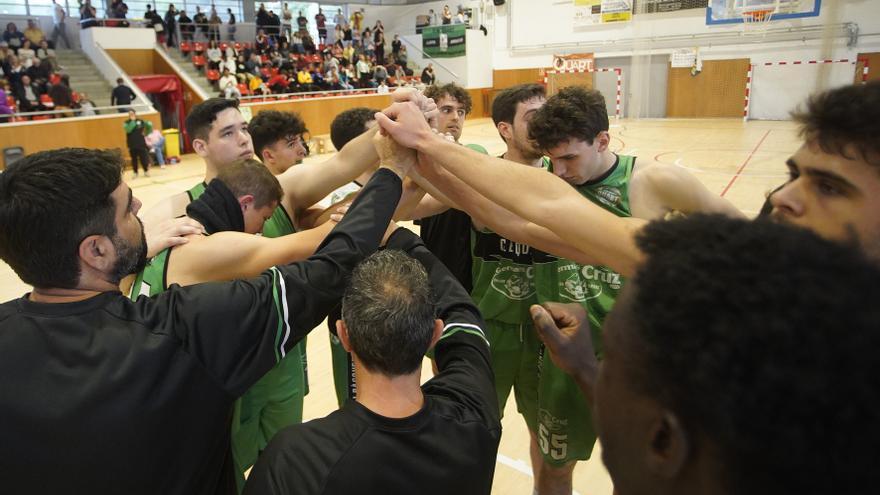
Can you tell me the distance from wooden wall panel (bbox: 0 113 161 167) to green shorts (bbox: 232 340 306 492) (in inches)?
527

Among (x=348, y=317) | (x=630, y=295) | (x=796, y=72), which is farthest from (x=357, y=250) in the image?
(x=796, y=72)

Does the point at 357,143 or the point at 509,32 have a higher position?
the point at 509,32

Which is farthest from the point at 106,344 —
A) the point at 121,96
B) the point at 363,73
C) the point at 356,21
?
the point at 356,21

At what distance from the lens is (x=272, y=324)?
177 centimetres

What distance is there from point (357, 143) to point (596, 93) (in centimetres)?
135

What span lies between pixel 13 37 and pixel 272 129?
18055 mm

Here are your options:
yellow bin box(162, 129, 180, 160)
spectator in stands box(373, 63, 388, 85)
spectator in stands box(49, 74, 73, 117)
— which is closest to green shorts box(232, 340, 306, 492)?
yellow bin box(162, 129, 180, 160)

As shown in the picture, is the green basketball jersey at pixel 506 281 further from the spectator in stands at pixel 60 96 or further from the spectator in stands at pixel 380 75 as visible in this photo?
the spectator in stands at pixel 380 75

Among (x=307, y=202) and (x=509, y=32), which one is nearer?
(x=307, y=202)

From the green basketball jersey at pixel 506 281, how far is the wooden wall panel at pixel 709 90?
20.8 m

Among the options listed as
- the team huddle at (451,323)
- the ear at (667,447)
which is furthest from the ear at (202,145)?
the ear at (667,447)

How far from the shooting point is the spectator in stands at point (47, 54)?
52.8 feet

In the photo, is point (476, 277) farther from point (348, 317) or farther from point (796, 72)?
point (796, 72)

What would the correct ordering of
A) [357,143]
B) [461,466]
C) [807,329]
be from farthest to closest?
[357,143] → [461,466] → [807,329]
